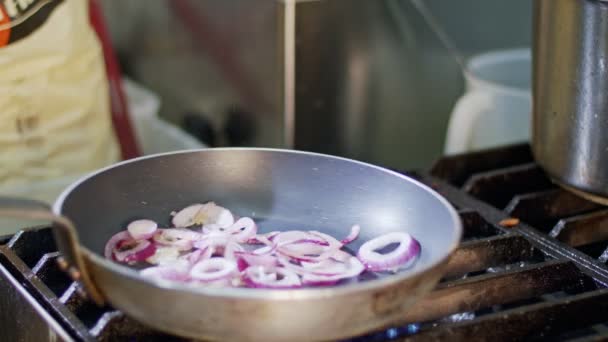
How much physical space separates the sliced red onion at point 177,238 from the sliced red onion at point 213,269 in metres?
0.05

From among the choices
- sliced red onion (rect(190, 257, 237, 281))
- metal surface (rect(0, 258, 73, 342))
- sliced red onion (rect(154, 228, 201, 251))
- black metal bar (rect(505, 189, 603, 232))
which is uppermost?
sliced red onion (rect(190, 257, 237, 281))

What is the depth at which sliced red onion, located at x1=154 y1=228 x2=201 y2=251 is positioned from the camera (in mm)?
713

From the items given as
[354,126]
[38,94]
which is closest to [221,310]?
[38,94]

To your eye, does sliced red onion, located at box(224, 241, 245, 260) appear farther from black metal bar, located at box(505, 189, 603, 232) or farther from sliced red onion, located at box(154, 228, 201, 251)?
black metal bar, located at box(505, 189, 603, 232)

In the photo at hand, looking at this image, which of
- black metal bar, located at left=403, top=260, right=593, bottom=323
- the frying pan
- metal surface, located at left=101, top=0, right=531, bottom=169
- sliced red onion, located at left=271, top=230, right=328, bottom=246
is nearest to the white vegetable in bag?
Answer: metal surface, located at left=101, top=0, right=531, bottom=169

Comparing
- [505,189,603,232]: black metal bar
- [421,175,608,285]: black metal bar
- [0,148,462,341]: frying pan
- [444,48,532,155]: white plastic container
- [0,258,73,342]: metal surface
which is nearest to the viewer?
[0,148,462,341]: frying pan

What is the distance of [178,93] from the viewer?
4.64 ft

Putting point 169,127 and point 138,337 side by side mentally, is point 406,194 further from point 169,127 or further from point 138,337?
point 169,127

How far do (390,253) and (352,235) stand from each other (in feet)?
0.17

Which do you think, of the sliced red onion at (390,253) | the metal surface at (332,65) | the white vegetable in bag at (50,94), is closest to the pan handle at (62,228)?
the sliced red onion at (390,253)

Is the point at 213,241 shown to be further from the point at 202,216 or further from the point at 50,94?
the point at 50,94

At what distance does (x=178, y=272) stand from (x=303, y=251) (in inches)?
4.1

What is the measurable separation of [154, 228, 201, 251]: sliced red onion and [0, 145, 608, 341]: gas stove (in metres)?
0.07

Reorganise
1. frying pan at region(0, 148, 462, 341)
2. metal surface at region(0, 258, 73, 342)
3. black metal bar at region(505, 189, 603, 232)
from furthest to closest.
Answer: black metal bar at region(505, 189, 603, 232) < metal surface at region(0, 258, 73, 342) < frying pan at region(0, 148, 462, 341)
